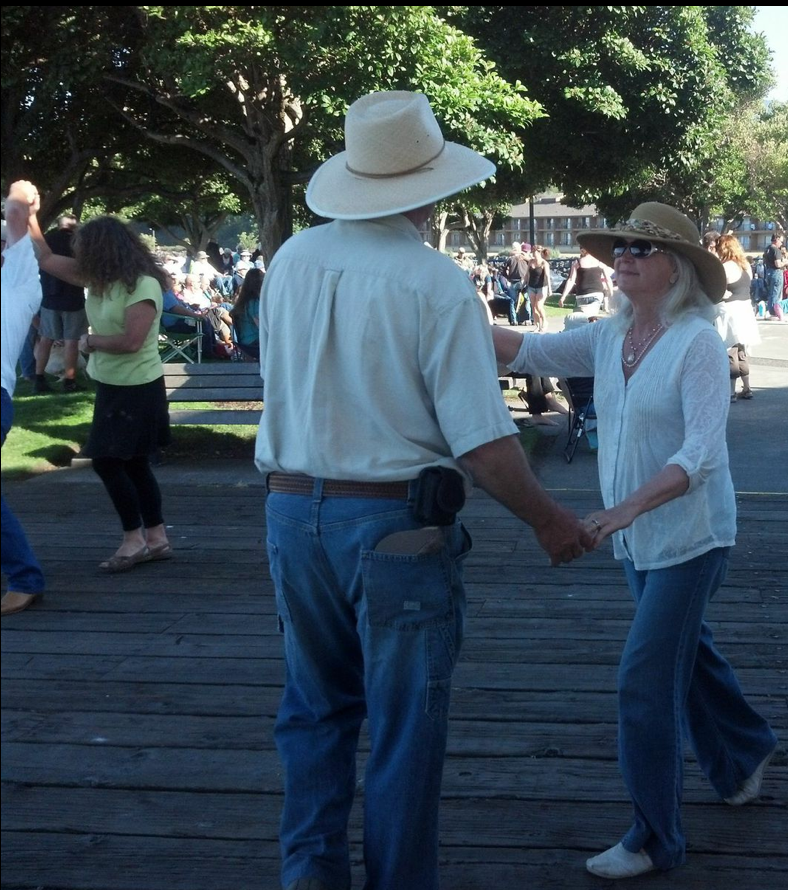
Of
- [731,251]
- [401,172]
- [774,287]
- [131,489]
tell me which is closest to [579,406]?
[731,251]

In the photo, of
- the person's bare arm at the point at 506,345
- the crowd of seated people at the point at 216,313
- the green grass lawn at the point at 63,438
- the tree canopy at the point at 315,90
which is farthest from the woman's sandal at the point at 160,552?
the tree canopy at the point at 315,90

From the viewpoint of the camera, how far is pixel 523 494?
8.58ft

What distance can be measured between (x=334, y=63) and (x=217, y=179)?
14294mm

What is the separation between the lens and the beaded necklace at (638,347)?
Answer: 3131mm

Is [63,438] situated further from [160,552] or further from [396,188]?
[396,188]

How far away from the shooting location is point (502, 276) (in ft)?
98.9

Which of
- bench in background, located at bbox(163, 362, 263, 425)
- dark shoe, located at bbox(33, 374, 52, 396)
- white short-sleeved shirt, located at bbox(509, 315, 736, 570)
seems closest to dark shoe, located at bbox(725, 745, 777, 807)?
white short-sleeved shirt, located at bbox(509, 315, 736, 570)

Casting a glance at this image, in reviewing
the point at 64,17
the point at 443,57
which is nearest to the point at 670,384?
the point at 443,57

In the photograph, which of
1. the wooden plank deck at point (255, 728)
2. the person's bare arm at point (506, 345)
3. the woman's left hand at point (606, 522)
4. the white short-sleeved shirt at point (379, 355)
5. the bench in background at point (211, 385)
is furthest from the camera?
the bench in background at point (211, 385)

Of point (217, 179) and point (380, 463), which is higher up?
point (217, 179)

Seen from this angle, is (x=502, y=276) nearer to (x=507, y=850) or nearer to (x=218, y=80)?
(x=218, y=80)

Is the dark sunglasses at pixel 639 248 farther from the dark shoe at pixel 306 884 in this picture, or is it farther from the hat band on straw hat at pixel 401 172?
the dark shoe at pixel 306 884

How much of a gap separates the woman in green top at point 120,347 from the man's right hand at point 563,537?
11.7 feet

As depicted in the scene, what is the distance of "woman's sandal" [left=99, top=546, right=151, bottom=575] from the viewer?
609 cm
